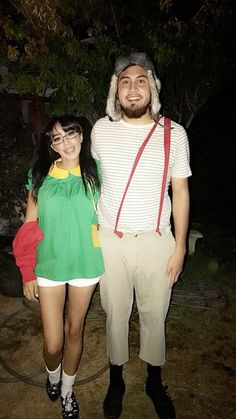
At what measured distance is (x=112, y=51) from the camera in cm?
453

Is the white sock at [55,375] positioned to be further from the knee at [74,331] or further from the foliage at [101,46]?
the foliage at [101,46]

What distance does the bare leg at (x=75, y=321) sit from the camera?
2631mm

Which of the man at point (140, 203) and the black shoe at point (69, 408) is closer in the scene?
the man at point (140, 203)

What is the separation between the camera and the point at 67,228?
2521 mm

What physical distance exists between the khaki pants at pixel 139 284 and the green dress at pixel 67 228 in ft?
0.66

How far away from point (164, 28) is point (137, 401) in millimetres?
4830

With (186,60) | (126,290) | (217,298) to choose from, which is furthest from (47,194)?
(186,60)

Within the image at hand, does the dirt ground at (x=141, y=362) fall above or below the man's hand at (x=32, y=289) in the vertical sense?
below

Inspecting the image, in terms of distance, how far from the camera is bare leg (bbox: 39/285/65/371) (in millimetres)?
2611

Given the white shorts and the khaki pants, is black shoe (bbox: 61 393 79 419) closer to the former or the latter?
the khaki pants

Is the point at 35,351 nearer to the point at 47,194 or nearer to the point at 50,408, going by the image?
the point at 50,408

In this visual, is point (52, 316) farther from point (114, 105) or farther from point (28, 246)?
point (114, 105)

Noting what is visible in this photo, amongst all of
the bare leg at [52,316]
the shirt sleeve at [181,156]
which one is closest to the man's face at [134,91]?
the shirt sleeve at [181,156]

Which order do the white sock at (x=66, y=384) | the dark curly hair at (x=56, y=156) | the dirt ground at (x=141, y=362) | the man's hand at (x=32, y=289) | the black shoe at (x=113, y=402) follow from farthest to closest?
1. the dirt ground at (x=141, y=362)
2. the black shoe at (x=113, y=402)
3. the white sock at (x=66, y=384)
4. the man's hand at (x=32, y=289)
5. the dark curly hair at (x=56, y=156)
